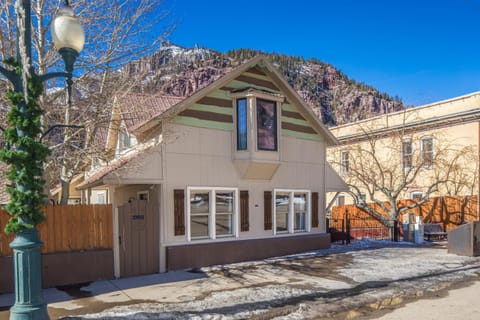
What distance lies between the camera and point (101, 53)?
37.0 ft

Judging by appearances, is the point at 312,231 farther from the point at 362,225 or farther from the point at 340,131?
the point at 340,131

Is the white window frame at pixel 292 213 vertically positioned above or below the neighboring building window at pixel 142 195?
below

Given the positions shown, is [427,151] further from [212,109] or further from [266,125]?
[212,109]

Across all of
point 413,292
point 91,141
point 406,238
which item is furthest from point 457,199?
point 91,141

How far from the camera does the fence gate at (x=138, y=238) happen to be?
10.7m

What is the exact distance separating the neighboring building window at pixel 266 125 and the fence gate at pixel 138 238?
13.6 ft

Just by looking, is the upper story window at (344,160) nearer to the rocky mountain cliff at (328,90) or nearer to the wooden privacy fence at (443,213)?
the wooden privacy fence at (443,213)

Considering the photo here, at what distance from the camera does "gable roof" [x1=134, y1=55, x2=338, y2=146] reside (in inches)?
450

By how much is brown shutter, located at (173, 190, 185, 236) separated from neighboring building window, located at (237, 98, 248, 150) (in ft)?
8.63

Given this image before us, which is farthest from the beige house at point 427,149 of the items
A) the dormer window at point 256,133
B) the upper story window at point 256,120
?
the upper story window at point 256,120

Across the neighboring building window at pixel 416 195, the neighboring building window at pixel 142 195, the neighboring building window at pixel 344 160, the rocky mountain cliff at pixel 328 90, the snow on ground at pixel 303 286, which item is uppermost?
the rocky mountain cliff at pixel 328 90

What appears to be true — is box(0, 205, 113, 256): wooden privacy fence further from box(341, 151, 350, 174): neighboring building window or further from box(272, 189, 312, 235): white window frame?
box(341, 151, 350, 174): neighboring building window

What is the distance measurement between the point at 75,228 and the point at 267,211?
6.38m

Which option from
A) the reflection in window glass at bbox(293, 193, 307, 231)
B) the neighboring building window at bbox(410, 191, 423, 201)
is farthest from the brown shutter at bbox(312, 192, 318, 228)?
the neighboring building window at bbox(410, 191, 423, 201)
